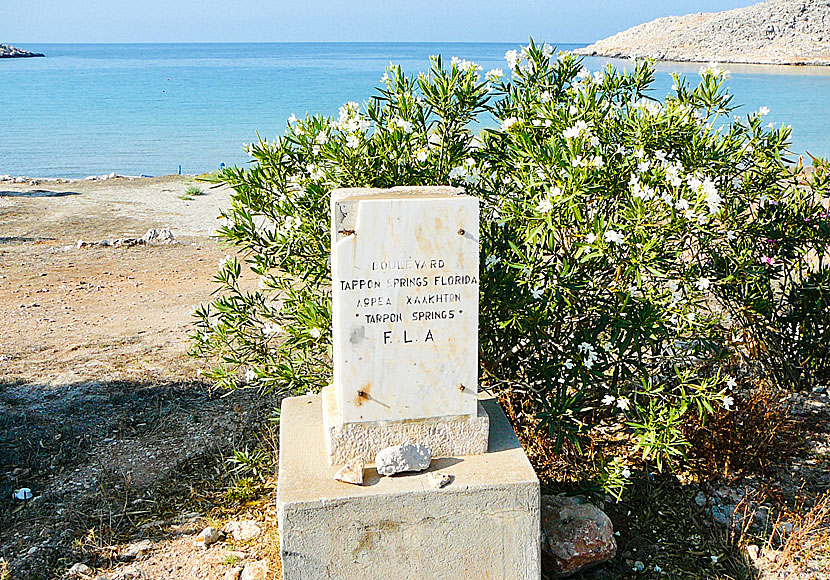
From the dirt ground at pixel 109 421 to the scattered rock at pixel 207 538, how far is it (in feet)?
0.16

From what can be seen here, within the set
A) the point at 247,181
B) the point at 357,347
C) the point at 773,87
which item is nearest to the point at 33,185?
the point at 247,181

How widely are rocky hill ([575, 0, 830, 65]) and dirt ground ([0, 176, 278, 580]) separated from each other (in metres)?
70.8

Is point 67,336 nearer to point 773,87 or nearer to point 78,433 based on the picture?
point 78,433

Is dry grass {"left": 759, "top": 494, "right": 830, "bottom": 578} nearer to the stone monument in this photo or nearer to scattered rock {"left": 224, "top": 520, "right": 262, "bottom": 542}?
the stone monument

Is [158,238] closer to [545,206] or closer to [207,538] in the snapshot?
[207,538]

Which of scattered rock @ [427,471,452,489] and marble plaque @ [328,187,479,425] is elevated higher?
marble plaque @ [328,187,479,425]

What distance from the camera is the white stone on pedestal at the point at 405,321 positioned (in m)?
3.37

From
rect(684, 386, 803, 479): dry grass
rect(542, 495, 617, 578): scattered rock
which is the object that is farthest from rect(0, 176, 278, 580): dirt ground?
rect(684, 386, 803, 479): dry grass

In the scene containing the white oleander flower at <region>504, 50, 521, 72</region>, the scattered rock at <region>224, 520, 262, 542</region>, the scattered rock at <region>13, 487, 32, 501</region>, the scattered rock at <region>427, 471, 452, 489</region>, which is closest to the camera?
the scattered rock at <region>427, 471, 452, 489</region>

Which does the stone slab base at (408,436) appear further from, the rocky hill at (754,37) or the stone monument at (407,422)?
the rocky hill at (754,37)

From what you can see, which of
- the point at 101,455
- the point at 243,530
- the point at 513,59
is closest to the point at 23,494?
the point at 101,455

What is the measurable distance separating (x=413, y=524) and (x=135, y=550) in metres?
1.58

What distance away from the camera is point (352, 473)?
3.53 m

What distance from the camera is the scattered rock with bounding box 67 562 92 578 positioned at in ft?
13.0
